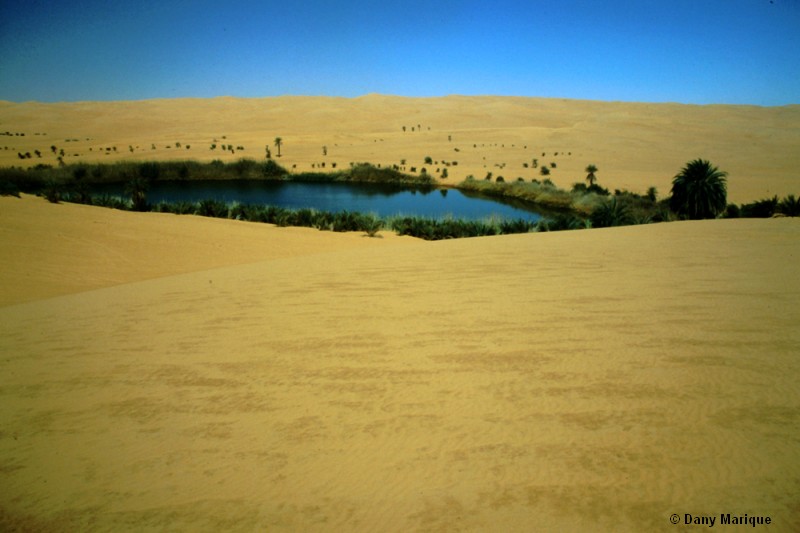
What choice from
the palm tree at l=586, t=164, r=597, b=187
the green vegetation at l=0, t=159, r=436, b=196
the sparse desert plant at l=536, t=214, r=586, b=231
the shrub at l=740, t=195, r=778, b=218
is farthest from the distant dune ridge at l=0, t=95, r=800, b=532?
the green vegetation at l=0, t=159, r=436, b=196

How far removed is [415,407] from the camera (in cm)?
342

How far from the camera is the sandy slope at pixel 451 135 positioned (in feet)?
142

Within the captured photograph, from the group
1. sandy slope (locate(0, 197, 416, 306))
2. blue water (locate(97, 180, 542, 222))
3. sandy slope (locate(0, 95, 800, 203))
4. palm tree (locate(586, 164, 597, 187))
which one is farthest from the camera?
sandy slope (locate(0, 95, 800, 203))

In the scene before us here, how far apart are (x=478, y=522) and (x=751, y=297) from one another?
5.01 m

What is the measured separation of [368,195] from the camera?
32.6 metres

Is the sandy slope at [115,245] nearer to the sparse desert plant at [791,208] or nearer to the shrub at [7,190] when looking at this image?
the shrub at [7,190]

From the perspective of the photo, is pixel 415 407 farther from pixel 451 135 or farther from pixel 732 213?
pixel 451 135

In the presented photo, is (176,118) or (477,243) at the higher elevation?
(176,118)

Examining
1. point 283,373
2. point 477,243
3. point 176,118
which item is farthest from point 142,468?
point 176,118

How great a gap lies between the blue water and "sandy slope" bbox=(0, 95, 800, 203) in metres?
7.60

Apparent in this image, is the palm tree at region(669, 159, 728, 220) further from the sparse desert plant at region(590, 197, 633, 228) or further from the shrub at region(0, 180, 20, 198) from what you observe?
the shrub at region(0, 180, 20, 198)

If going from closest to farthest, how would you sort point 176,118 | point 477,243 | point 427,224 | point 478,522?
1. point 478,522
2. point 477,243
3. point 427,224
4. point 176,118

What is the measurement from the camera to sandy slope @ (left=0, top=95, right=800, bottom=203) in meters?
43.3

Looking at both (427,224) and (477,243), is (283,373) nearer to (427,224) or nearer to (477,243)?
(477,243)
